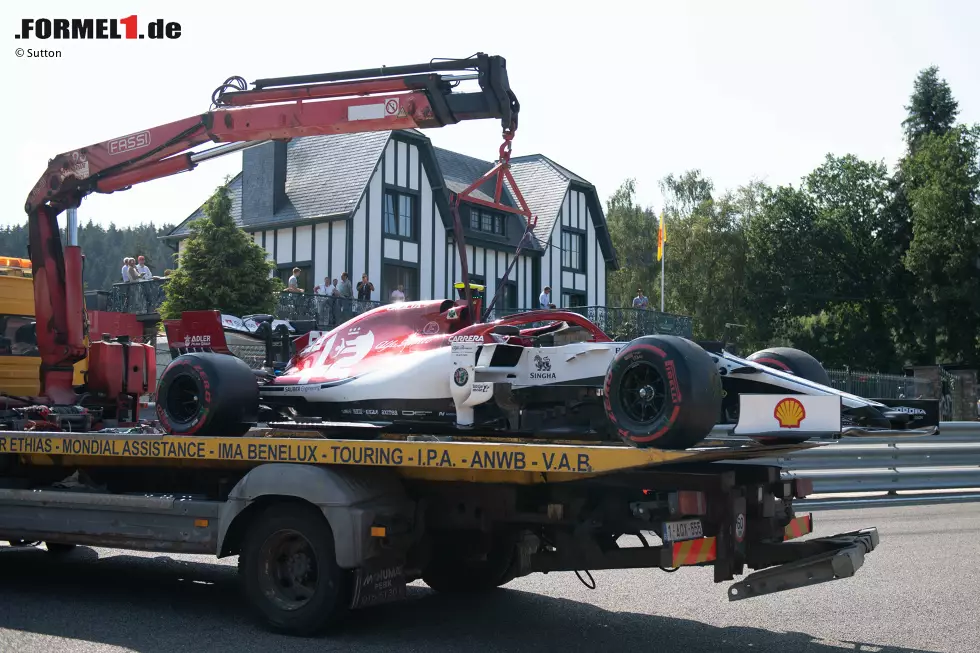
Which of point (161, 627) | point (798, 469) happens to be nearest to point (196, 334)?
point (161, 627)

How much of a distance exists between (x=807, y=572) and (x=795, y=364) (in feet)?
6.38

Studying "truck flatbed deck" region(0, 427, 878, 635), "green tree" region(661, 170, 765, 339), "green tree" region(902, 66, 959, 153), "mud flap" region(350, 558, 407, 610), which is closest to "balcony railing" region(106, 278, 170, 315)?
"truck flatbed deck" region(0, 427, 878, 635)

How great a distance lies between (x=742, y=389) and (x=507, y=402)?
1.64 m

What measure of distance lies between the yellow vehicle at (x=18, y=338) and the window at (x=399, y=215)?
20.9 metres

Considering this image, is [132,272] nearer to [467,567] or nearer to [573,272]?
[573,272]

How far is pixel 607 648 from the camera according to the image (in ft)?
20.8

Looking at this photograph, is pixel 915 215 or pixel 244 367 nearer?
pixel 244 367

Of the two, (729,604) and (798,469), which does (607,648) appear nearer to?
(729,604)

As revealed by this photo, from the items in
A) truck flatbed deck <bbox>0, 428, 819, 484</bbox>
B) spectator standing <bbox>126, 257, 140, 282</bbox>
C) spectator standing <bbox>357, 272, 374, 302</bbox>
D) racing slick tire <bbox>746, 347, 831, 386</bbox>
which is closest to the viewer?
truck flatbed deck <bbox>0, 428, 819, 484</bbox>

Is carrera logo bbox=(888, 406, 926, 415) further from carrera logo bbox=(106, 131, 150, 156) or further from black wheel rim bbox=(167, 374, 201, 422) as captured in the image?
carrera logo bbox=(106, 131, 150, 156)

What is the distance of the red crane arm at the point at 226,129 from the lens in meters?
9.24

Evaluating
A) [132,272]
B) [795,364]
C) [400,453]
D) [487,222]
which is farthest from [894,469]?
[487,222]

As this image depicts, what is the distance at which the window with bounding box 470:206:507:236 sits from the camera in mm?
35625

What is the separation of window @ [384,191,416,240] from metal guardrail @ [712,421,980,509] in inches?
796
